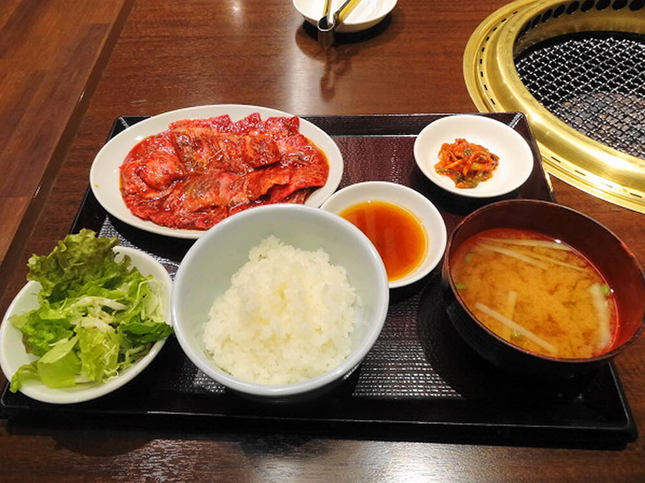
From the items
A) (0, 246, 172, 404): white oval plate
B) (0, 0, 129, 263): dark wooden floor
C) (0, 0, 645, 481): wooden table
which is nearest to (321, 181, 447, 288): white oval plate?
(0, 0, 645, 481): wooden table

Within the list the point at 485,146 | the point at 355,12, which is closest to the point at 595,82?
the point at 485,146

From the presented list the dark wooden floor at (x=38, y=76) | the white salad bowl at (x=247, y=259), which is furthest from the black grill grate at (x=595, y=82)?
the dark wooden floor at (x=38, y=76)

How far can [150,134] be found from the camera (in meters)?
2.40

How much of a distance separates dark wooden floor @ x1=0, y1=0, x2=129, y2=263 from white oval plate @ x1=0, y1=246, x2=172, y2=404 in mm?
1416

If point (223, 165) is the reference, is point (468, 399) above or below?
below

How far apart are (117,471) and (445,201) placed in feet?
5.64

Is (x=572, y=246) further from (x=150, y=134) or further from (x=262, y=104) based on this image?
(x=150, y=134)

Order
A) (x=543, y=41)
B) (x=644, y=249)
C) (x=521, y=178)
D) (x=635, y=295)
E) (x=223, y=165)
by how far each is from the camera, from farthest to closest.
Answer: (x=543, y=41) → (x=223, y=165) → (x=521, y=178) → (x=644, y=249) → (x=635, y=295)

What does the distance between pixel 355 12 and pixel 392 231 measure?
1770 millimetres

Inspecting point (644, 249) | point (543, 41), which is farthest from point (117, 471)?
point (543, 41)

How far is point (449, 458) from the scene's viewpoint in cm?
141

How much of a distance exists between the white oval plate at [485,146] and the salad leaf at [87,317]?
4.55ft

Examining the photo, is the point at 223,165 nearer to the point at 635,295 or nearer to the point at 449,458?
the point at 449,458

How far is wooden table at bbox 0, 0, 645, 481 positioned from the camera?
4.59 ft
